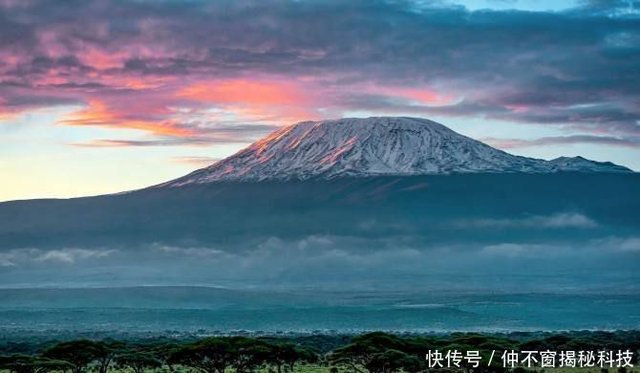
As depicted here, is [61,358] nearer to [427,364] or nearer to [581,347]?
[427,364]

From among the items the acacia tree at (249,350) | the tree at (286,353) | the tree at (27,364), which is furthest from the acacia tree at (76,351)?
the tree at (286,353)

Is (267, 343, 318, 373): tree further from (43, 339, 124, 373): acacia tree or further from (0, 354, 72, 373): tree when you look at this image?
(0, 354, 72, 373): tree

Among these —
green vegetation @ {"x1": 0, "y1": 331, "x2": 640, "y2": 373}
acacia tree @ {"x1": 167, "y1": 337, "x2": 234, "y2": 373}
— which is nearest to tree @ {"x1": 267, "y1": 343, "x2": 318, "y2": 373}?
green vegetation @ {"x1": 0, "y1": 331, "x2": 640, "y2": 373}

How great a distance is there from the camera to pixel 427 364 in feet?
Answer: 200

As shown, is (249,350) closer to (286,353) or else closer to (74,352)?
(286,353)

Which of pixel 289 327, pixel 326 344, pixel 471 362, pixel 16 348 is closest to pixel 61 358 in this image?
pixel 471 362

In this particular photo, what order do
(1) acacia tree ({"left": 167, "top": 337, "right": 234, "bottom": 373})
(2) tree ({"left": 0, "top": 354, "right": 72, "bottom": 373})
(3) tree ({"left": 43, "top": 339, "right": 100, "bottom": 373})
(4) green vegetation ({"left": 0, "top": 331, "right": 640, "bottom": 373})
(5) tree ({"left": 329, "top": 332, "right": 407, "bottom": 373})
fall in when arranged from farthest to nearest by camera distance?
(3) tree ({"left": 43, "top": 339, "right": 100, "bottom": 373}), (1) acacia tree ({"left": 167, "top": 337, "right": 234, "bottom": 373}), (5) tree ({"left": 329, "top": 332, "right": 407, "bottom": 373}), (4) green vegetation ({"left": 0, "top": 331, "right": 640, "bottom": 373}), (2) tree ({"left": 0, "top": 354, "right": 72, "bottom": 373})

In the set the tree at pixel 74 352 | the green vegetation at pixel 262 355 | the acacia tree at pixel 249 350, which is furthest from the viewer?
the tree at pixel 74 352

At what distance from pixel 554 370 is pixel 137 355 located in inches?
885

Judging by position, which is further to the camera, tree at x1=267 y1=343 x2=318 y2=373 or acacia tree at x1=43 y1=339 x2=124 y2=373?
acacia tree at x1=43 y1=339 x2=124 y2=373

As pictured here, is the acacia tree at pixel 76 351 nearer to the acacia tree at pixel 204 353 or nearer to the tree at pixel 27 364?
the tree at pixel 27 364

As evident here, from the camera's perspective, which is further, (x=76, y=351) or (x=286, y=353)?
(x=76, y=351)

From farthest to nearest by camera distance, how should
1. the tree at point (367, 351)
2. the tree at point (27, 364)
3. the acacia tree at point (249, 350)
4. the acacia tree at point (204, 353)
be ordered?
the acacia tree at point (249, 350) → the acacia tree at point (204, 353) → the tree at point (367, 351) → the tree at point (27, 364)

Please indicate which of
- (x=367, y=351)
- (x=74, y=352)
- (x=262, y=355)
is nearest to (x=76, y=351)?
(x=74, y=352)
